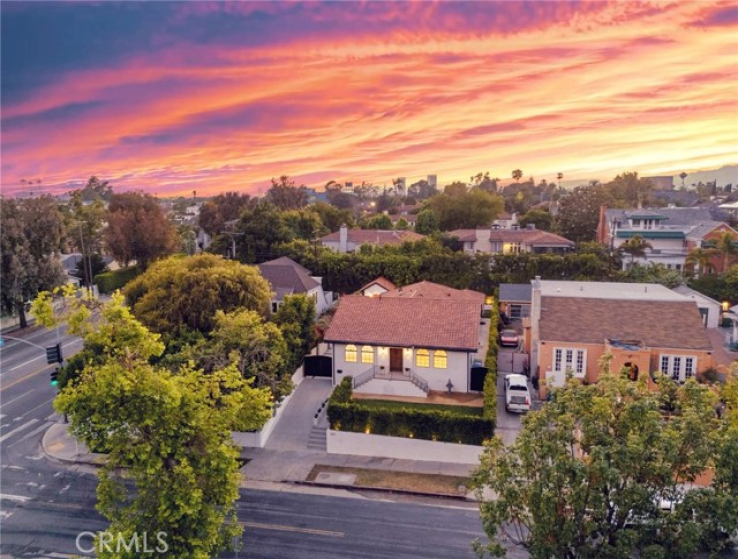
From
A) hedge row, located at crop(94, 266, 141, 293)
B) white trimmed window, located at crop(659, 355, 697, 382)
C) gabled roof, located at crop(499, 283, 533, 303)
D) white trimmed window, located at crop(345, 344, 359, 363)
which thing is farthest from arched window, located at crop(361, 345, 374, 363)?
hedge row, located at crop(94, 266, 141, 293)

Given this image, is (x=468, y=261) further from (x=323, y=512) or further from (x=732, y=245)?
(x=323, y=512)

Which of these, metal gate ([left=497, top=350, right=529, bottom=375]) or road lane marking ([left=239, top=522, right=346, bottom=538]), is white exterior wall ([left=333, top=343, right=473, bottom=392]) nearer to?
metal gate ([left=497, top=350, right=529, bottom=375])

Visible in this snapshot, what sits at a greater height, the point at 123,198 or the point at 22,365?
the point at 123,198

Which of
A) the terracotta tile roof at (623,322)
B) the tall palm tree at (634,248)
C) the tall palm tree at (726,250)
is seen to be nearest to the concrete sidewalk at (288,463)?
the terracotta tile roof at (623,322)

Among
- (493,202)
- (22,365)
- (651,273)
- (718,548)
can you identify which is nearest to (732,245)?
(651,273)

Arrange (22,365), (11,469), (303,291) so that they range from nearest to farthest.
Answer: (11,469) → (22,365) → (303,291)

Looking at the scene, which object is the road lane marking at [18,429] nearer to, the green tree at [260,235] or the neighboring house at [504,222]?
the green tree at [260,235]

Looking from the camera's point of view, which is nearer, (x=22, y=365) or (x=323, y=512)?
(x=323, y=512)
